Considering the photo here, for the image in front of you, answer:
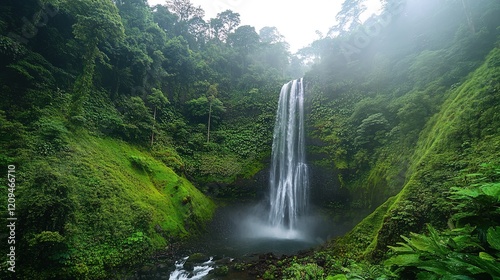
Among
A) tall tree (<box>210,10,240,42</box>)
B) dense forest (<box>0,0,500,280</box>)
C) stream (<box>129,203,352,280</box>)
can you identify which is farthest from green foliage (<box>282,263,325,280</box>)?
tall tree (<box>210,10,240,42</box>)

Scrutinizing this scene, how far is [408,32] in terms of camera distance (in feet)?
57.0

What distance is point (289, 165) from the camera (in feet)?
54.9

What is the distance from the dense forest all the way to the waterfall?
2.72ft

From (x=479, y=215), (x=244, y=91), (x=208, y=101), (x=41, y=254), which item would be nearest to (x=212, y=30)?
(x=244, y=91)

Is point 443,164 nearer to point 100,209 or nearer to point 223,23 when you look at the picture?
point 100,209

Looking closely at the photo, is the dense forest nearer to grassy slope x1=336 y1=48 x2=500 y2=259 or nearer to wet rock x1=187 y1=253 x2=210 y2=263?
grassy slope x1=336 y1=48 x2=500 y2=259

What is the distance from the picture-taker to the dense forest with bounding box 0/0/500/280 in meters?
5.36

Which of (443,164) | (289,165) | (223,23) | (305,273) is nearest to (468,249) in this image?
(305,273)

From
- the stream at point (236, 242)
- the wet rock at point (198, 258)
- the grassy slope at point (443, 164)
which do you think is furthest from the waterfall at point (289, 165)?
the grassy slope at point (443, 164)

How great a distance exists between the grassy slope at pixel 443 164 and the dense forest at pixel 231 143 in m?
0.05

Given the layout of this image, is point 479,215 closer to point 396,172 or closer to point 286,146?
point 396,172

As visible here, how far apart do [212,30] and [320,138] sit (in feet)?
98.0

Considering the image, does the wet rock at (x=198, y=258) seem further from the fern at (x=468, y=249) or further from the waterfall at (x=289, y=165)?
the fern at (x=468, y=249)

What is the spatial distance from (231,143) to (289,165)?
20.1ft
